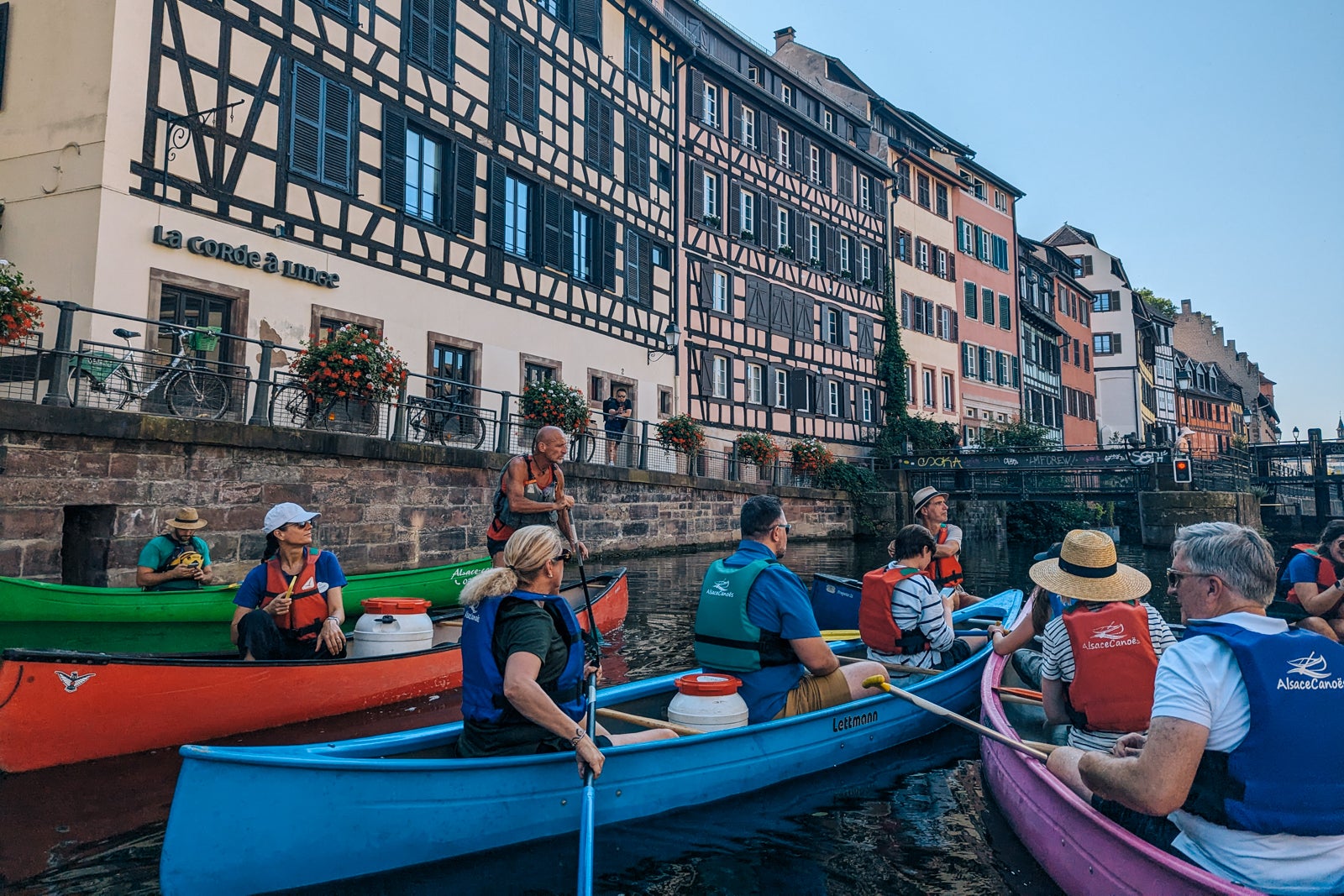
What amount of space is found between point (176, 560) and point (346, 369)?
13.7 feet

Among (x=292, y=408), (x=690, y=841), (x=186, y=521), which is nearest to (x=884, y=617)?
(x=690, y=841)

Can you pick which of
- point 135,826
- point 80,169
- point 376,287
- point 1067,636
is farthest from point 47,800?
point 376,287

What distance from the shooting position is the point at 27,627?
673 cm

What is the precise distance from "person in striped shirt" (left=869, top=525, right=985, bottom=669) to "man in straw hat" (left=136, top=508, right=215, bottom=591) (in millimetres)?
5445

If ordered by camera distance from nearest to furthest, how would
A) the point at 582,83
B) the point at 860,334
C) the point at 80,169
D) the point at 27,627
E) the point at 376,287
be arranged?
1. the point at 27,627
2. the point at 80,169
3. the point at 376,287
4. the point at 582,83
5. the point at 860,334

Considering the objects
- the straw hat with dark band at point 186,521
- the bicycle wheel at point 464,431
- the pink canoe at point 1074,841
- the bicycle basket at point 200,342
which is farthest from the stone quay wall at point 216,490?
the pink canoe at point 1074,841

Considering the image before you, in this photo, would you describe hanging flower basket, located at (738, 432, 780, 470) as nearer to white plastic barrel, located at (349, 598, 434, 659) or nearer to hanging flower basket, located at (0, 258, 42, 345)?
hanging flower basket, located at (0, 258, 42, 345)

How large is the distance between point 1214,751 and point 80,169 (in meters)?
12.9

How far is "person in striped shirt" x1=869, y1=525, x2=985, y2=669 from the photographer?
580 cm

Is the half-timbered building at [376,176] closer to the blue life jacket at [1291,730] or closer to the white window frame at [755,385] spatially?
the white window frame at [755,385]

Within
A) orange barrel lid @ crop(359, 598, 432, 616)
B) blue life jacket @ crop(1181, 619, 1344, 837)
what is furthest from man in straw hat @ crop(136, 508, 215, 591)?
blue life jacket @ crop(1181, 619, 1344, 837)

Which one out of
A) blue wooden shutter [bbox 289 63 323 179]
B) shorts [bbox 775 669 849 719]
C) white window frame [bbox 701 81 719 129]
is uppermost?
white window frame [bbox 701 81 719 129]

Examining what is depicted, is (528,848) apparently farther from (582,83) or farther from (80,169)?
(582,83)

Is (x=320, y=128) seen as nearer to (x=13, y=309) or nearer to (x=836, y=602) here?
(x=13, y=309)
